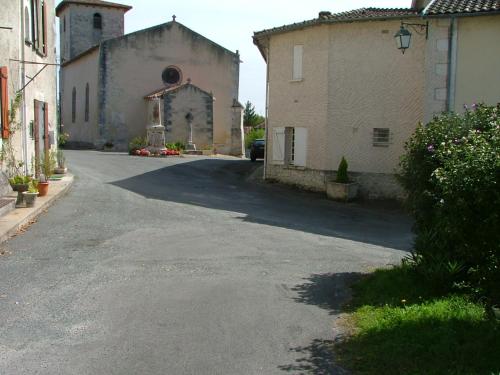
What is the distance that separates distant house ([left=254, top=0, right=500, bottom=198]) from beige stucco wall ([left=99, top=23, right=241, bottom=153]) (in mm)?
18078

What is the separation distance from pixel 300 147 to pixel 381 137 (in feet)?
9.41

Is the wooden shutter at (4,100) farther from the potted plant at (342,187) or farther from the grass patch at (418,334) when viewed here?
the potted plant at (342,187)

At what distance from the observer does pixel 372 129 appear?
1845 centimetres

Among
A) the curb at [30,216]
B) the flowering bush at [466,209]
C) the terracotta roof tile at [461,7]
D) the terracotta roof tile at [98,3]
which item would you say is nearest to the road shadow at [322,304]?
the flowering bush at [466,209]

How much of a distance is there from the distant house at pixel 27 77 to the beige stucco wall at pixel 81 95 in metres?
19.6

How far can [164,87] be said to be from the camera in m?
38.3

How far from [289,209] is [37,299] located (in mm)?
9905

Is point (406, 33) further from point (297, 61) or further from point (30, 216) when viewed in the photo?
point (30, 216)

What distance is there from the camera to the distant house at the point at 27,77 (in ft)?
42.3

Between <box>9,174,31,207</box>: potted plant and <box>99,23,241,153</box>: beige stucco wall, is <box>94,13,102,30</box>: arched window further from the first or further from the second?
<box>9,174,31,207</box>: potted plant

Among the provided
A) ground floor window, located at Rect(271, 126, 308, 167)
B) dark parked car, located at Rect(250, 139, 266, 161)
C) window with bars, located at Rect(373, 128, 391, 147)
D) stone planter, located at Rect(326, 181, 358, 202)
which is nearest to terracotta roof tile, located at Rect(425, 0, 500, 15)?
window with bars, located at Rect(373, 128, 391, 147)

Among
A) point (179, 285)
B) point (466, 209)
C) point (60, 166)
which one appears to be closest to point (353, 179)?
point (60, 166)

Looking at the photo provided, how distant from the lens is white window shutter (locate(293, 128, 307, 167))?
780 inches

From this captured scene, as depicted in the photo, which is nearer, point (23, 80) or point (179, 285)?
point (179, 285)
